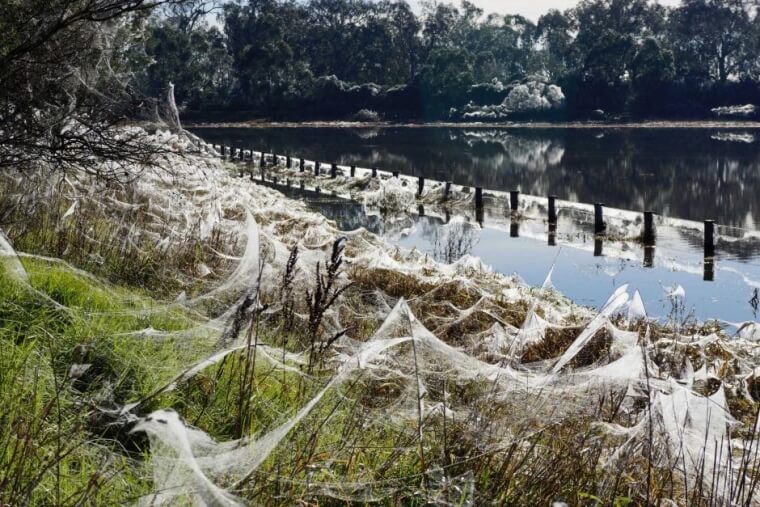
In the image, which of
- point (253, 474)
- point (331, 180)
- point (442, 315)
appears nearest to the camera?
point (253, 474)

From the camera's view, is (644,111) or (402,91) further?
(402,91)

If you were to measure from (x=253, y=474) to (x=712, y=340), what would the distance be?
5.64 metres

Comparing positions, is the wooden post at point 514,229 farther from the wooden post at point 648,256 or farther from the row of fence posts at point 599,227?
the wooden post at point 648,256

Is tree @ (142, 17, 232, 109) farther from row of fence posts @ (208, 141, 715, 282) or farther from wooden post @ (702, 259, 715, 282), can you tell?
wooden post @ (702, 259, 715, 282)

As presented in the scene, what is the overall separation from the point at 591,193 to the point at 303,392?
23037 mm

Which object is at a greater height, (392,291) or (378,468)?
(378,468)

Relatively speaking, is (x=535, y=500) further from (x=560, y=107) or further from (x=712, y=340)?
(x=560, y=107)

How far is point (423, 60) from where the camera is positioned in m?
85.9

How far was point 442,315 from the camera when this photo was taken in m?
8.48

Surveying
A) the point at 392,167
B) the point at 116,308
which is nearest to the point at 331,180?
the point at 392,167

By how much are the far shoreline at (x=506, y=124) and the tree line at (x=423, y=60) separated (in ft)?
6.18

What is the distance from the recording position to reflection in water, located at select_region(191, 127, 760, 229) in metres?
24.0

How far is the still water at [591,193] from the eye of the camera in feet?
43.3

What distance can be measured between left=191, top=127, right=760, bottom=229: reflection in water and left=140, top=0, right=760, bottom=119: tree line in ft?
31.6
